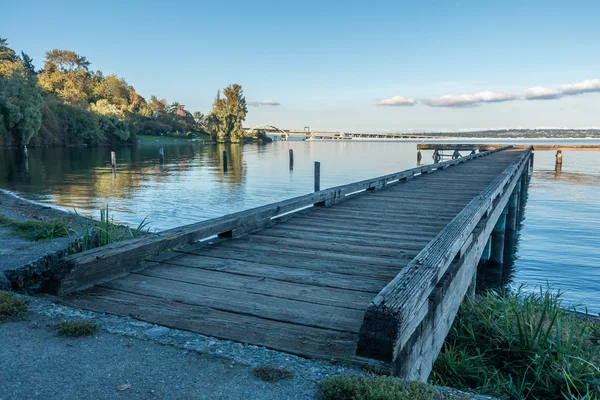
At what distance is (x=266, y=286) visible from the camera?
144 inches

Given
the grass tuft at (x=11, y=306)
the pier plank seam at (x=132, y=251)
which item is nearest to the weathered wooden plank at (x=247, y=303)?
the pier plank seam at (x=132, y=251)

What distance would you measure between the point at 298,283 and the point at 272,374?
1.55 meters

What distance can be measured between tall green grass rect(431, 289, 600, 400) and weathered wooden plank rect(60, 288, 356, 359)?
1.47m

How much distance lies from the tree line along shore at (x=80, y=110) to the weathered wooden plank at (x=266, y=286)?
49.9 metres

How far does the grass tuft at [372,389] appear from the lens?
1.96 meters

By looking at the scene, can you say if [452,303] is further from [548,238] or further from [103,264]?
[548,238]

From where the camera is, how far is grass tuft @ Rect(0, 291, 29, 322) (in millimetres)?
2885

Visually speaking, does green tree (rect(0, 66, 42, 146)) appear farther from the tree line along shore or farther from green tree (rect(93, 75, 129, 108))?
green tree (rect(93, 75, 129, 108))

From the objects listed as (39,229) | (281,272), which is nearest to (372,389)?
(281,272)

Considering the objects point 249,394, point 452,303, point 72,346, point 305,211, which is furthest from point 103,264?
point 305,211

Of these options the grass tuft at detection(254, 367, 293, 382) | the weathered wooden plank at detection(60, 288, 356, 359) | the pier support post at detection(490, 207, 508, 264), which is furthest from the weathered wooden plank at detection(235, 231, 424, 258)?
the pier support post at detection(490, 207, 508, 264)

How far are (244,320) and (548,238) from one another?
517 inches

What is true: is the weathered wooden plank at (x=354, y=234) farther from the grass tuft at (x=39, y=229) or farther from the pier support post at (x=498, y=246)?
the pier support post at (x=498, y=246)

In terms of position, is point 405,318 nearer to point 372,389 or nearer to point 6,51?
point 372,389
